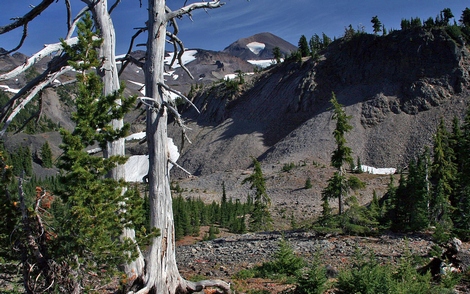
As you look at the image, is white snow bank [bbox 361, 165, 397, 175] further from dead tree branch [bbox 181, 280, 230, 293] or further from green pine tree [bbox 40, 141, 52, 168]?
green pine tree [bbox 40, 141, 52, 168]

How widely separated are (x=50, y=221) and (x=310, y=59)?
81329mm

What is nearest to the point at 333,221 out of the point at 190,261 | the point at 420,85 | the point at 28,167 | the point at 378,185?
the point at 190,261

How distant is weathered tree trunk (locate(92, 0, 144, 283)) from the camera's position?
690cm

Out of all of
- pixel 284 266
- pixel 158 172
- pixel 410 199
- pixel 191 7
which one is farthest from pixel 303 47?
pixel 158 172

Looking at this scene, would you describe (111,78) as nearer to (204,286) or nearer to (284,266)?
(204,286)

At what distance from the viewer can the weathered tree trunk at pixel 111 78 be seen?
6898 millimetres

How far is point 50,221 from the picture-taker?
20.9 feet

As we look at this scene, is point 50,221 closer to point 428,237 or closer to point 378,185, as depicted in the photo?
point 428,237

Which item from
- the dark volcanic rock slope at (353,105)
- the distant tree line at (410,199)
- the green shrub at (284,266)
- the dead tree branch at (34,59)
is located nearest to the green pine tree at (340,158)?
the distant tree line at (410,199)

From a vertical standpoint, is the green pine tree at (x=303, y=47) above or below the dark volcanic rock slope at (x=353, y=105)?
above

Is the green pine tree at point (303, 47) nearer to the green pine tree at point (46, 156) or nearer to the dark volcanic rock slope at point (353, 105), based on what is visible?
the dark volcanic rock slope at point (353, 105)

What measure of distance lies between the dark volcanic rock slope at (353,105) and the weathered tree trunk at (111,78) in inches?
1936

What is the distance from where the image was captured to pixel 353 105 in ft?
222

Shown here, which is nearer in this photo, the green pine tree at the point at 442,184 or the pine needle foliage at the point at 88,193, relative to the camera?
the pine needle foliage at the point at 88,193
